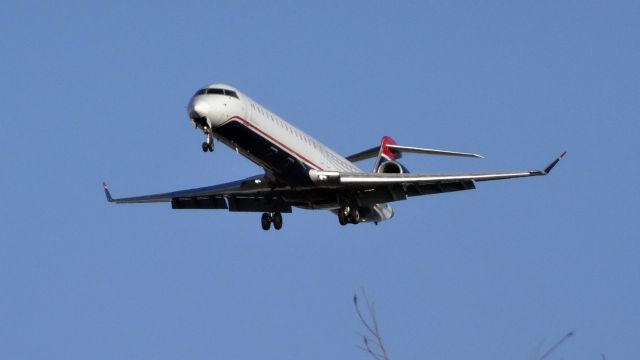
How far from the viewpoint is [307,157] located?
27.4 metres

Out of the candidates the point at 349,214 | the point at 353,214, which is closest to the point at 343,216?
the point at 349,214

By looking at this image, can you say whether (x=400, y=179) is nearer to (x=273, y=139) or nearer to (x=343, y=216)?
(x=343, y=216)

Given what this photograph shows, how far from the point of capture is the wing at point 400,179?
2733 centimetres

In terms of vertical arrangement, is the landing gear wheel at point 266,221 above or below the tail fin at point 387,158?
below

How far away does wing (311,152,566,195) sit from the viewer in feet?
89.7

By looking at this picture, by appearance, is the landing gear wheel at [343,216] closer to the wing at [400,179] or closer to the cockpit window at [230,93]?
the wing at [400,179]

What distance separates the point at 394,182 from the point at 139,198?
9290mm

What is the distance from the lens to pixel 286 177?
27.4 m

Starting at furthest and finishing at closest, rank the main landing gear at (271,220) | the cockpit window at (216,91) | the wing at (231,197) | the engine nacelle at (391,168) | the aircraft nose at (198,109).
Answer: the engine nacelle at (391,168)
the main landing gear at (271,220)
the wing at (231,197)
the cockpit window at (216,91)
the aircraft nose at (198,109)

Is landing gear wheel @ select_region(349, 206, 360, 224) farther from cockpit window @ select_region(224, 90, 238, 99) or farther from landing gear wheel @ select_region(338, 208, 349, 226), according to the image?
cockpit window @ select_region(224, 90, 238, 99)

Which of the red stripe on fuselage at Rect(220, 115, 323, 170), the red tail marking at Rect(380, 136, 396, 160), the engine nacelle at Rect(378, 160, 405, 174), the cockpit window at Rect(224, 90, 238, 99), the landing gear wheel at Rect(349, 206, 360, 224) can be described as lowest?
the landing gear wheel at Rect(349, 206, 360, 224)

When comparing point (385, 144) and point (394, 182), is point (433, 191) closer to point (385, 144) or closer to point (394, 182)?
point (394, 182)

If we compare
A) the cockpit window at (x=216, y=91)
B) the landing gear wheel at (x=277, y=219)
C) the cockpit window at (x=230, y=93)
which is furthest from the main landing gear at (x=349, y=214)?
the cockpit window at (x=216, y=91)

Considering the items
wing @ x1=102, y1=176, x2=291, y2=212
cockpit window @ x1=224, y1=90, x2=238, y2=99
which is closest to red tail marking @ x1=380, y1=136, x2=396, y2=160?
wing @ x1=102, y1=176, x2=291, y2=212
